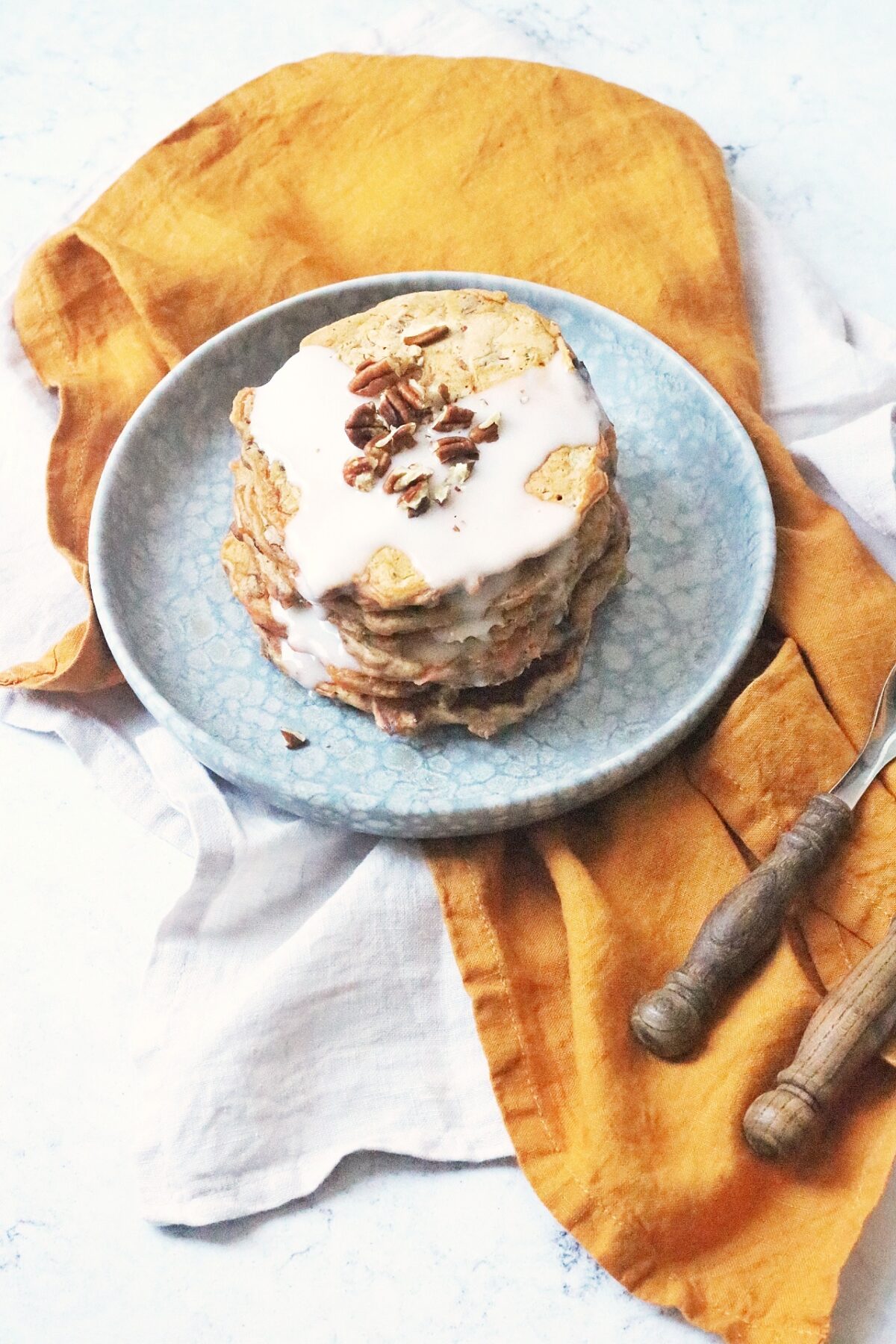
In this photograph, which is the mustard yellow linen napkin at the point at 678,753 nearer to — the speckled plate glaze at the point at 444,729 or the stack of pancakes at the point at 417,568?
the speckled plate glaze at the point at 444,729

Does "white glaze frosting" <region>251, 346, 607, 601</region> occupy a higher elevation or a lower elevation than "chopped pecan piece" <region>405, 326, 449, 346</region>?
lower

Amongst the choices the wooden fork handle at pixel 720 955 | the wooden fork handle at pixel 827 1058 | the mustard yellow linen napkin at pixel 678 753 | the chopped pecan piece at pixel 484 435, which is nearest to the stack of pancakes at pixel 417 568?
the chopped pecan piece at pixel 484 435

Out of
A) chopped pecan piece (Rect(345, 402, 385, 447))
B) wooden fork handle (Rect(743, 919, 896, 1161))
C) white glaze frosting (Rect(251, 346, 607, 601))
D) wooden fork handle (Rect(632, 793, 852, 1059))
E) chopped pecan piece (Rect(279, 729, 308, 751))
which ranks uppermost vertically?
chopped pecan piece (Rect(345, 402, 385, 447))

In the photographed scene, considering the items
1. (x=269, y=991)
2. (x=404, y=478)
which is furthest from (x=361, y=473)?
(x=269, y=991)

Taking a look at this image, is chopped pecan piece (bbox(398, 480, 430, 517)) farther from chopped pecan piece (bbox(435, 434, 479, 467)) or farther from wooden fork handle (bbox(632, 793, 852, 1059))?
wooden fork handle (bbox(632, 793, 852, 1059))

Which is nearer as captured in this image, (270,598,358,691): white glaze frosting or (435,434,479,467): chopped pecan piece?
Answer: (435,434,479,467): chopped pecan piece

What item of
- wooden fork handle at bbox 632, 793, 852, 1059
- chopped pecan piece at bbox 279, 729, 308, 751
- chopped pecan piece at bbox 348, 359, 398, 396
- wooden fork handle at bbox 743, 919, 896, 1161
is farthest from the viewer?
chopped pecan piece at bbox 279, 729, 308, 751

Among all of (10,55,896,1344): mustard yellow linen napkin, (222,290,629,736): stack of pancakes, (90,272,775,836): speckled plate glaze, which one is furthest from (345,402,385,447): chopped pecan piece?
(10,55,896,1344): mustard yellow linen napkin

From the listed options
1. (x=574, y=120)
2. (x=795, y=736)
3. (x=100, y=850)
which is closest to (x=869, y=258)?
(x=574, y=120)
